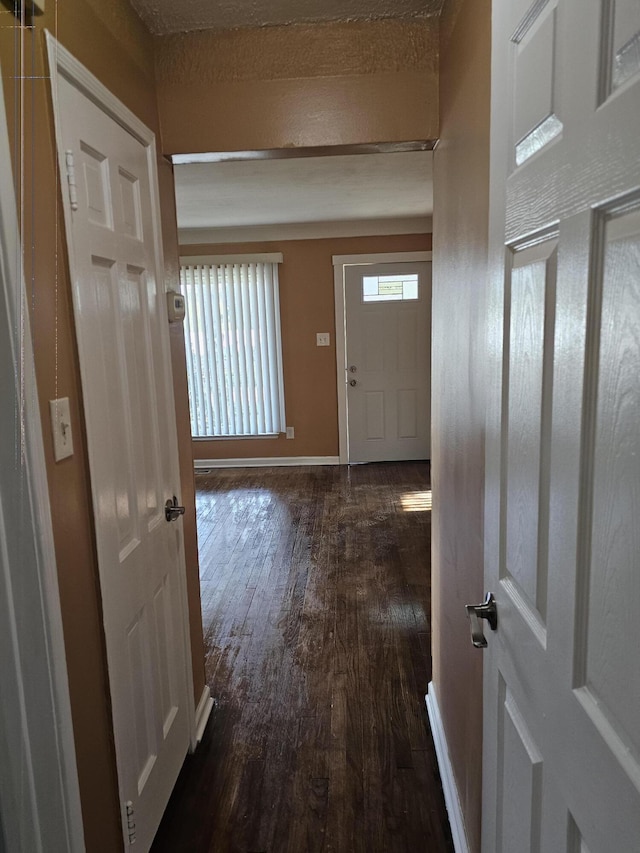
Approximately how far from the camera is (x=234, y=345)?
5691mm

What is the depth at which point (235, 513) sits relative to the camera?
15.1 ft

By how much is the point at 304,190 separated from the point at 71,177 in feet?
9.98

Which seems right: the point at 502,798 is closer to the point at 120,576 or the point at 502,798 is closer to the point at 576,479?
the point at 576,479

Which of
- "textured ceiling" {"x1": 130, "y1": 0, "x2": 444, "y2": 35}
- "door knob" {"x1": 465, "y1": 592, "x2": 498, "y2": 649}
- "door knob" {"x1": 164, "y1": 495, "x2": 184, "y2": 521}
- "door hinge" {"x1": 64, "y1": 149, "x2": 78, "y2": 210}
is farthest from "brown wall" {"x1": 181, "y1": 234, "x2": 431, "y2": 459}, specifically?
"door knob" {"x1": 465, "y1": 592, "x2": 498, "y2": 649}

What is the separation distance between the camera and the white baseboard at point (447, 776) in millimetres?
Result: 1583

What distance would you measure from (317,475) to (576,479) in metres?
4.91

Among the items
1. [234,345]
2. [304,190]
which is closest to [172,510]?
[304,190]

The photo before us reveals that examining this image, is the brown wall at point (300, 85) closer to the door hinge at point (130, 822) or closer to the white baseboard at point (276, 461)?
the door hinge at point (130, 822)

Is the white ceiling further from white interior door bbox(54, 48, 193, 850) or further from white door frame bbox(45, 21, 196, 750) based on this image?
white interior door bbox(54, 48, 193, 850)

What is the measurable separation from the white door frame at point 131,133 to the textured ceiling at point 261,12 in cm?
32

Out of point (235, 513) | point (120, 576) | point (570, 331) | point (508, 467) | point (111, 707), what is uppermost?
point (570, 331)

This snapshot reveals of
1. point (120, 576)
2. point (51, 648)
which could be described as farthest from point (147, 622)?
point (51, 648)

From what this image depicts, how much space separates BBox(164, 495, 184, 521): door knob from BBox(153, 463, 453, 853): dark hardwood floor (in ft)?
2.91

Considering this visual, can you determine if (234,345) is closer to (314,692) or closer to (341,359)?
(341,359)
